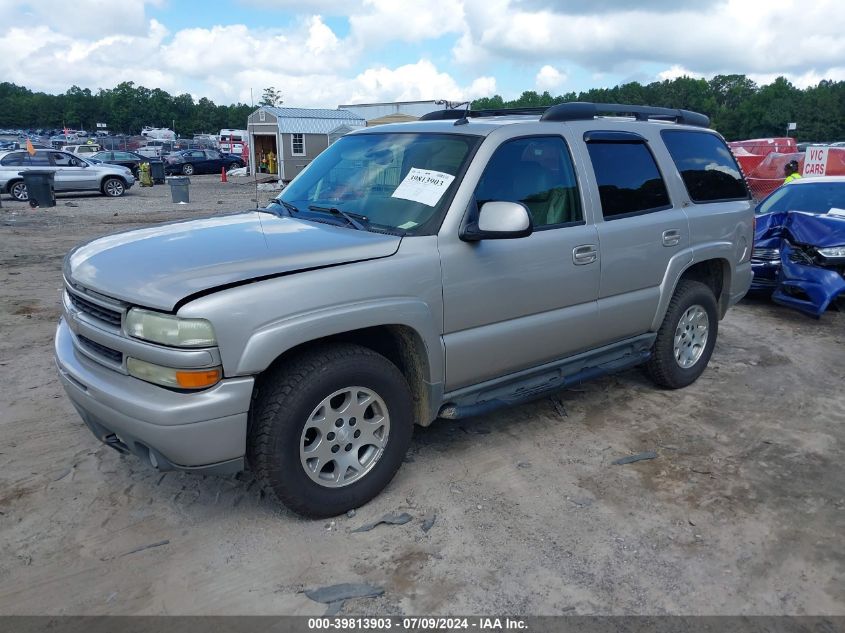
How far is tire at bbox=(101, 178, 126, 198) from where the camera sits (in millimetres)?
22484

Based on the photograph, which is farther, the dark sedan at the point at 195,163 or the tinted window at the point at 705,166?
the dark sedan at the point at 195,163

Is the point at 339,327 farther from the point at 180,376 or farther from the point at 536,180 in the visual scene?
the point at 536,180

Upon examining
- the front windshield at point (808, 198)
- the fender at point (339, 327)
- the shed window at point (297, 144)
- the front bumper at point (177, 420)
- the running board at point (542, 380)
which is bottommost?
the running board at point (542, 380)

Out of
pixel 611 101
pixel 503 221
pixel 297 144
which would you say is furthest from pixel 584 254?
pixel 611 101

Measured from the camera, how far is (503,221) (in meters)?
3.41

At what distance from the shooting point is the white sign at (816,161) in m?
15.1

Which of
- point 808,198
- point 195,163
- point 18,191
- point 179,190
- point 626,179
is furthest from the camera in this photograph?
point 195,163

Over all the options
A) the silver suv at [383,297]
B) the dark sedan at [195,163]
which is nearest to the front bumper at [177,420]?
the silver suv at [383,297]

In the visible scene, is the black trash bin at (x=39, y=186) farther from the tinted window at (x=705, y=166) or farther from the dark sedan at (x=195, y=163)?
the dark sedan at (x=195, y=163)

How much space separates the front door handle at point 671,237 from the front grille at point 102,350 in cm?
356

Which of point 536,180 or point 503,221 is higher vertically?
point 536,180

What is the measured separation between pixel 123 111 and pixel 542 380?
395ft

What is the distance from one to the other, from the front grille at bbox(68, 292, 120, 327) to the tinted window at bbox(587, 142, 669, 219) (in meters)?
2.93

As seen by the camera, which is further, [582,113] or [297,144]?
[297,144]
